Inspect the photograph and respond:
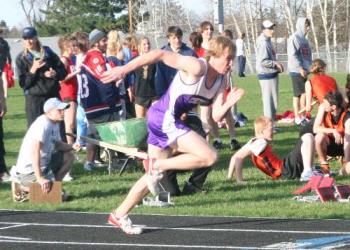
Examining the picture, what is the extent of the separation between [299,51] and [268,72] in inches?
59.6

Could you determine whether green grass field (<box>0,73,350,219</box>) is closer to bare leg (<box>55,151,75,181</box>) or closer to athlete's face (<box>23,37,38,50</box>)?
bare leg (<box>55,151,75,181</box>)

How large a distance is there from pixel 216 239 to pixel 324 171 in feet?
14.1

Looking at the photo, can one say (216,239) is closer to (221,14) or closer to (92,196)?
(92,196)

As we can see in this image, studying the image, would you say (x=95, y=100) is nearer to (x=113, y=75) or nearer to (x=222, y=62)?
(x=222, y=62)

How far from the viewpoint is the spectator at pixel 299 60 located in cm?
1948

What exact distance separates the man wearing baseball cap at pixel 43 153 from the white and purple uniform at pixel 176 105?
7.41 ft

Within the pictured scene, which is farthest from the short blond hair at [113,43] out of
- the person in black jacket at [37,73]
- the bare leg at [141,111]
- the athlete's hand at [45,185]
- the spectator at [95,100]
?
the athlete's hand at [45,185]

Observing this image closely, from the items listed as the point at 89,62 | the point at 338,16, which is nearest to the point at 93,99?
the point at 89,62

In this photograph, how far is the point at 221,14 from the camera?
22.2m

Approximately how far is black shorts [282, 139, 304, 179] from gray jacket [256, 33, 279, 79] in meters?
5.30

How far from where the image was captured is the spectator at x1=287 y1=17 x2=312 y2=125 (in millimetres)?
19484

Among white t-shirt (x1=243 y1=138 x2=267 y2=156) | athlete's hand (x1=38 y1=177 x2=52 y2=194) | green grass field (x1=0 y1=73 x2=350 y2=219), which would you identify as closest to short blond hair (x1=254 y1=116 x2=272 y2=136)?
white t-shirt (x1=243 y1=138 x2=267 y2=156)

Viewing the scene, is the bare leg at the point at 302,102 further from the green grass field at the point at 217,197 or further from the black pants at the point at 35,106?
the black pants at the point at 35,106

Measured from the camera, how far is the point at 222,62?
9508mm
